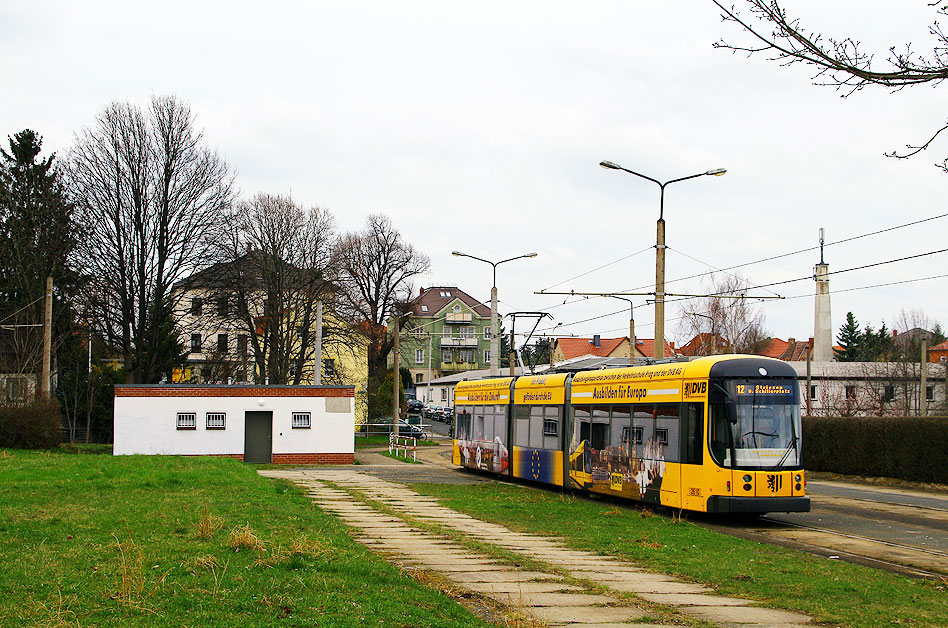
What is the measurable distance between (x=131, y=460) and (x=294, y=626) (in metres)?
23.5

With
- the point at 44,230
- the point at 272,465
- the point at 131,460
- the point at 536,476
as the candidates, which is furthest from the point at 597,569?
the point at 44,230

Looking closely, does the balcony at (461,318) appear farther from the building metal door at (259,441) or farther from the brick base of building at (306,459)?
the building metal door at (259,441)

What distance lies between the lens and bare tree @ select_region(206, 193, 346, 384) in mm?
50875

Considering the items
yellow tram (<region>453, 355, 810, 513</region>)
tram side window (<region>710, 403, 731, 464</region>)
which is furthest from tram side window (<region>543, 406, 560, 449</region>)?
tram side window (<region>710, 403, 731, 464</region>)

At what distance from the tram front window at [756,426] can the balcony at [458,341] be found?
98403 mm

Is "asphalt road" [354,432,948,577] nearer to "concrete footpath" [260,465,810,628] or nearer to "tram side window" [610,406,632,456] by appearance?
"tram side window" [610,406,632,456]

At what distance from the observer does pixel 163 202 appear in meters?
44.1

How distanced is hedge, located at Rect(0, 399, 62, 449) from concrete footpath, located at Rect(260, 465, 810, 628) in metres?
24.4

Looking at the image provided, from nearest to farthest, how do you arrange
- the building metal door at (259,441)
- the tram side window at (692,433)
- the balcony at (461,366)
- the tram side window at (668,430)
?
the tram side window at (692,433) → the tram side window at (668,430) → the building metal door at (259,441) → the balcony at (461,366)

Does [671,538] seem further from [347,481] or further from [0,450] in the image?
[0,450]

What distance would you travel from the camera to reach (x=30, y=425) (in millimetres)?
37594

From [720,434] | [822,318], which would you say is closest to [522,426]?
[720,434]

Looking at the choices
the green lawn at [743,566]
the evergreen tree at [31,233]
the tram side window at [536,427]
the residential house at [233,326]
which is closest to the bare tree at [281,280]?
the residential house at [233,326]

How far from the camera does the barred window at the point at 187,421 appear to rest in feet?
125
